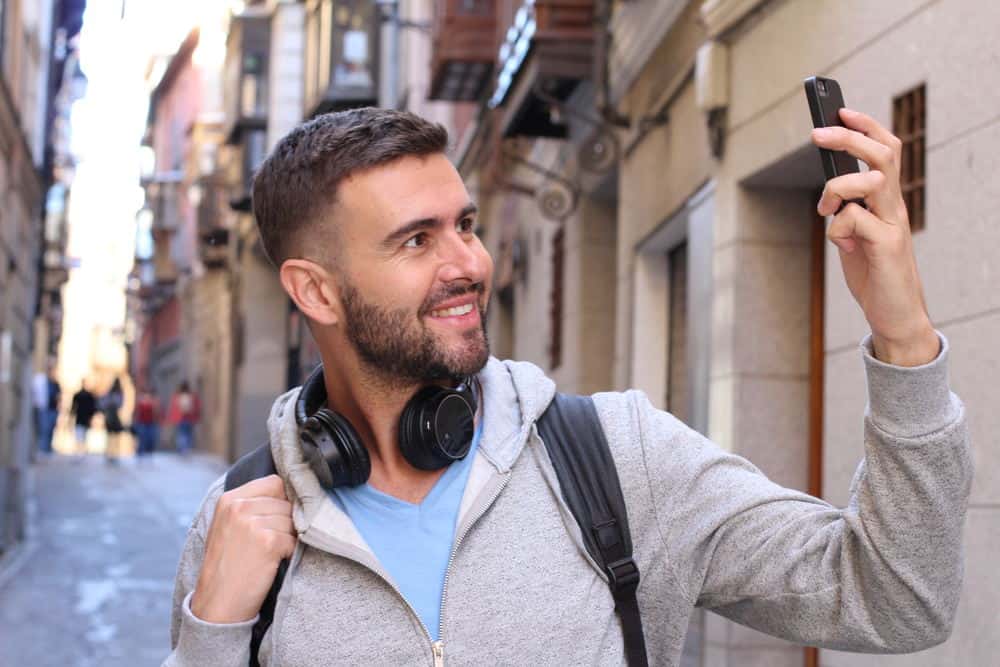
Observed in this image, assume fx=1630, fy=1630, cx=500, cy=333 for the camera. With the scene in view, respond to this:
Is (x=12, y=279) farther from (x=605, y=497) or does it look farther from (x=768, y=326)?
(x=605, y=497)

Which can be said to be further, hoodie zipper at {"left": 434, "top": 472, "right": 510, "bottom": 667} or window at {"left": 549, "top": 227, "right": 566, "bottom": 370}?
window at {"left": 549, "top": 227, "right": 566, "bottom": 370}

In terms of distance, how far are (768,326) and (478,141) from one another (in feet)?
39.4

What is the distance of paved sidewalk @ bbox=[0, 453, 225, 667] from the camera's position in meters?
11.5

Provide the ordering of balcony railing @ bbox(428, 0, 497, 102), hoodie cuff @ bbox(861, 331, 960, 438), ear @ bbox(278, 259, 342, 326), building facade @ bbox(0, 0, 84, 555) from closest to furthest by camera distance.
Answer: hoodie cuff @ bbox(861, 331, 960, 438) → ear @ bbox(278, 259, 342, 326) → building facade @ bbox(0, 0, 84, 555) → balcony railing @ bbox(428, 0, 497, 102)

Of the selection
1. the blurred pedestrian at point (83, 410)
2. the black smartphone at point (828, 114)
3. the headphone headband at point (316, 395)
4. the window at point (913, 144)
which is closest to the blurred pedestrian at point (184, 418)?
the blurred pedestrian at point (83, 410)

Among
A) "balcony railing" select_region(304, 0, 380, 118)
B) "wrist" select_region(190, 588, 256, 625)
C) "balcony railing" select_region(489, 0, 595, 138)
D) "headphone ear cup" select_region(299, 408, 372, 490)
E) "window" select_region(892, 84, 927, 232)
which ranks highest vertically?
"balcony railing" select_region(304, 0, 380, 118)

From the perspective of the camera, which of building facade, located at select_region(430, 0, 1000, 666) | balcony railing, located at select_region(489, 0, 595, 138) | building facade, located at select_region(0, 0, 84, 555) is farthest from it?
building facade, located at select_region(0, 0, 84, 555)

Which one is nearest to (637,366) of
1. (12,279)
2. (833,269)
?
(833,269)

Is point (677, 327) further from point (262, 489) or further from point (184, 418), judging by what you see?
point (184, 418)

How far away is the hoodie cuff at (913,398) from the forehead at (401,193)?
35.9 inches

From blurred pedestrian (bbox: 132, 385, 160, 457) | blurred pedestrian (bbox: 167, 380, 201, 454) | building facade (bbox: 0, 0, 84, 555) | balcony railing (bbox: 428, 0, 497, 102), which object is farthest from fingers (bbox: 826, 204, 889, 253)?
blurred pedestrian (bbox: 167, 380, 201, 454)

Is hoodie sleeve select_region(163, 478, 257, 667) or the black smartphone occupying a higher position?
the black smartphone

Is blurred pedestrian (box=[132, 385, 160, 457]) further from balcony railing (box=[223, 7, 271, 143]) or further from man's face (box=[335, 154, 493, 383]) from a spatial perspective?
man's face (box=[335, 154, 493, 383])

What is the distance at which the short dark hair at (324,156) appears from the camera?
9.35ft
